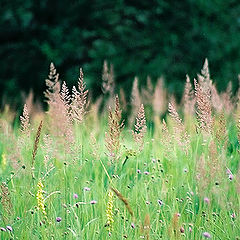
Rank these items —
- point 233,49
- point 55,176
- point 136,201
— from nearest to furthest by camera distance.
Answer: point 136,201, point 55,176, point 233,49

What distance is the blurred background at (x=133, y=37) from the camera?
7.00m

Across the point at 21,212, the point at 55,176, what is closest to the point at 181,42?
the point at 55,176

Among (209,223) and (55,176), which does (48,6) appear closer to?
(55,176)

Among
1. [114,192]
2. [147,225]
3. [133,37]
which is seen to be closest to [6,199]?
[114,192]

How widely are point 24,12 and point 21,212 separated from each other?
13.9ft

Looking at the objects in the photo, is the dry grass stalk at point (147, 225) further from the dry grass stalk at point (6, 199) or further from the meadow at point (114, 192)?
the dry grass stalk at point (6, 199)

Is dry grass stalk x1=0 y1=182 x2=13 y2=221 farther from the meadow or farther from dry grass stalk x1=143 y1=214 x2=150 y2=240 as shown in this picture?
dry grass stalk x1=143 y1=214 x2=150 y2=240

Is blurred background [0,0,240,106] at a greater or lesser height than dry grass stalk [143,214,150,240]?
greater

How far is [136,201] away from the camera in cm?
323

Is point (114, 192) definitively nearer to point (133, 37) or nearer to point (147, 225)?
point (147, 225)

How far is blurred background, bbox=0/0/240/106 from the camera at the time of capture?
7.00 m

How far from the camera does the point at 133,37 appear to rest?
704 cm

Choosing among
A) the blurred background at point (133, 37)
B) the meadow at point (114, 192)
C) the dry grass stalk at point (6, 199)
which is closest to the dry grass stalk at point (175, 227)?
the meadow at point (114, 192)

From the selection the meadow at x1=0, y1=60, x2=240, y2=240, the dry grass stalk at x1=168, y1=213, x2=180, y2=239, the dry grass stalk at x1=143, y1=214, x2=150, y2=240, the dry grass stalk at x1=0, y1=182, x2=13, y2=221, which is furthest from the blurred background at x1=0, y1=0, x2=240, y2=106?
the dry grass stalk at x1=143, y1=214, x2=150, y2=240
